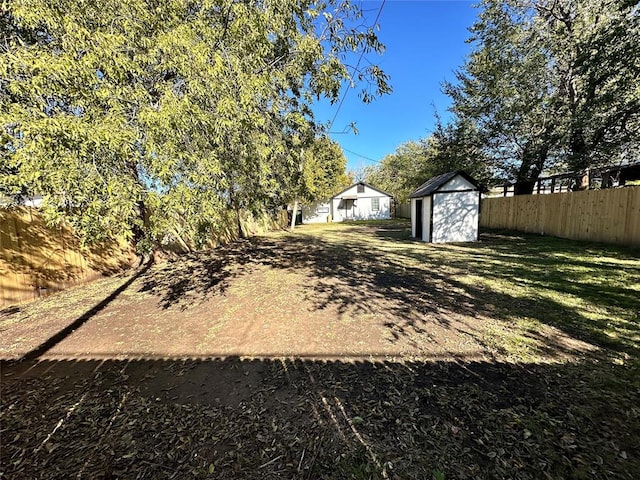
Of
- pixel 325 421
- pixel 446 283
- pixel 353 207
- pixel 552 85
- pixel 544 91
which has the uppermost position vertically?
pixel 552 85

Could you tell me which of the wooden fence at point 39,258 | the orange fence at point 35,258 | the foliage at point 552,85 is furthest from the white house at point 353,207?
the orange fence at point 35,258

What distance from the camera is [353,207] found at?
2895 centimetres

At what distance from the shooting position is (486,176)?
14.7 m

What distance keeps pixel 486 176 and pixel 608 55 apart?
635 centimetres

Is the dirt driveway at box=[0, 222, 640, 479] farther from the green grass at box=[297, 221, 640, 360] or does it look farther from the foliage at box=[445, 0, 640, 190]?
the foliage at box=[445, 0, 640, 190]

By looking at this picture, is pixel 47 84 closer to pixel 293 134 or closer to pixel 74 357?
pixel 74 357

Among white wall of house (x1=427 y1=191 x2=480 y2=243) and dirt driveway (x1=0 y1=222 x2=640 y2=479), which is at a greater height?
white wall of house (x1=427 y1=191 x2=480 y2=243)

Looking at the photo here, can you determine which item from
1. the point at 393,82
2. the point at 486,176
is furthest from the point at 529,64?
the point at 393,82

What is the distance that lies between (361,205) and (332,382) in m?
26.8

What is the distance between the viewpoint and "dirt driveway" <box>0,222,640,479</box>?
6.47 feet

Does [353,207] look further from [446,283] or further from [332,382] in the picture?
[332,382]

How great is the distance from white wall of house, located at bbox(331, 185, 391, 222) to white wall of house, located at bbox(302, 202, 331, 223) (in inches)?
28.6

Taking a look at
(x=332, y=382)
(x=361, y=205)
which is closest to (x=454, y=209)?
(x=332, y=382)

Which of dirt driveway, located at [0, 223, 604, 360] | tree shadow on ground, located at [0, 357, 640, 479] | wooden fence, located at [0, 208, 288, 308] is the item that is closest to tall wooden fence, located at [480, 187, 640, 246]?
dirt driveway, located at [0, 223, 604, 360]
